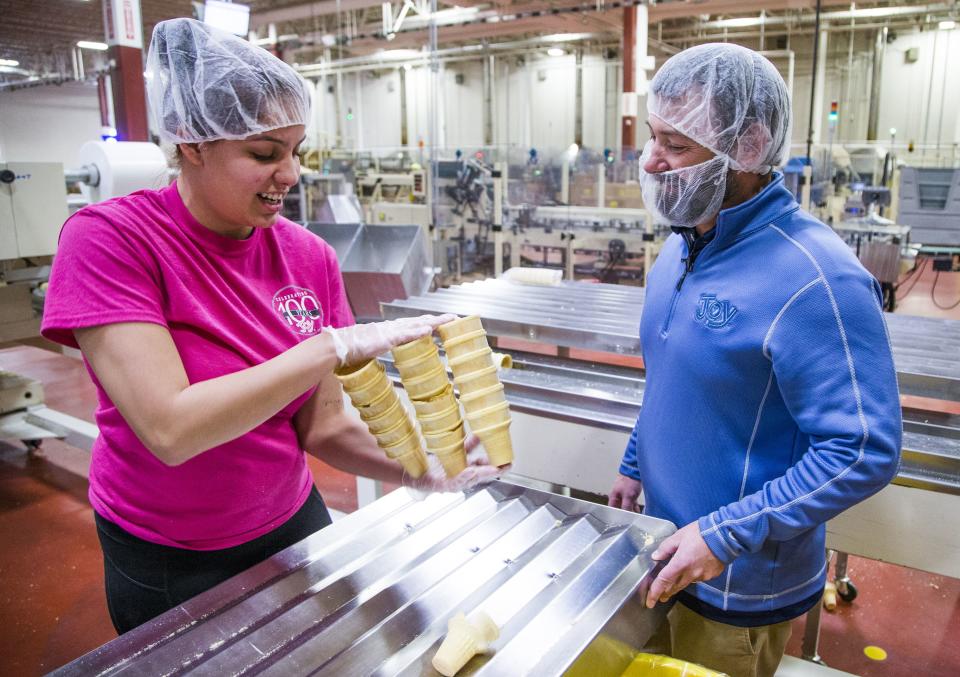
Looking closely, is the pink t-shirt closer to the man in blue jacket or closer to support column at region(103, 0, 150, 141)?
the man in blue jacket

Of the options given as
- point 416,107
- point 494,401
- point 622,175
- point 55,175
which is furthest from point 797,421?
point 416,107

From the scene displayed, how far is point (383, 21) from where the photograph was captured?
33.4ft

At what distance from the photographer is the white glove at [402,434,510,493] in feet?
4.14

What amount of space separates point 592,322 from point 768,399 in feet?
4.11

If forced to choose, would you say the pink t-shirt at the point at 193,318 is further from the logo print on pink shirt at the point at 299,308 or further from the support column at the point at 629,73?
the support column at the point at 629,73

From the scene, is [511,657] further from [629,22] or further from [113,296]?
[629,22]

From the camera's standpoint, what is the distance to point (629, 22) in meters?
8.55

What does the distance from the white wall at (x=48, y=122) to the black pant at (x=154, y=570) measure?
3020 mm

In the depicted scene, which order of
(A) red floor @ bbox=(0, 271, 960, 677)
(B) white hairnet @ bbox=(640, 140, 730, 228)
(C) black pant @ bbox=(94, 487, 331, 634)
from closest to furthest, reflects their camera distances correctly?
(C) black pant @ bbox=(94, 487, 331, 634), (B) white hairnet @ bbox=(640, 140, 730, 228), (A) red floor @ bbox=(0, 271, 960, 677)

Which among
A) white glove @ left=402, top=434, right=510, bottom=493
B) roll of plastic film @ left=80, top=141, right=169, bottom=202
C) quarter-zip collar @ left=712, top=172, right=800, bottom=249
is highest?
roll of plastic film @ left=80, top=141, right=169, bottom=202

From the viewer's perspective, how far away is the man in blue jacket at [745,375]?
1.07m

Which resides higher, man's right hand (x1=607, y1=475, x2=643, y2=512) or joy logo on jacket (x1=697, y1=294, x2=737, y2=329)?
joy logo on jacket (x1=697, y1=294, x2=737, y2=329)

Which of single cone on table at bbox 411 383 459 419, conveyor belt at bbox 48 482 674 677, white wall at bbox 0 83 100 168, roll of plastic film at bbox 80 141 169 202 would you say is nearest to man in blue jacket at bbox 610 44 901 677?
conveyor belt at bbox 48 482 674 677

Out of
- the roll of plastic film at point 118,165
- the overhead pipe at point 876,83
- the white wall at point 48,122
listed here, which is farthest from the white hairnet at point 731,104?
Answer: the overhead pipe at point 876,83
